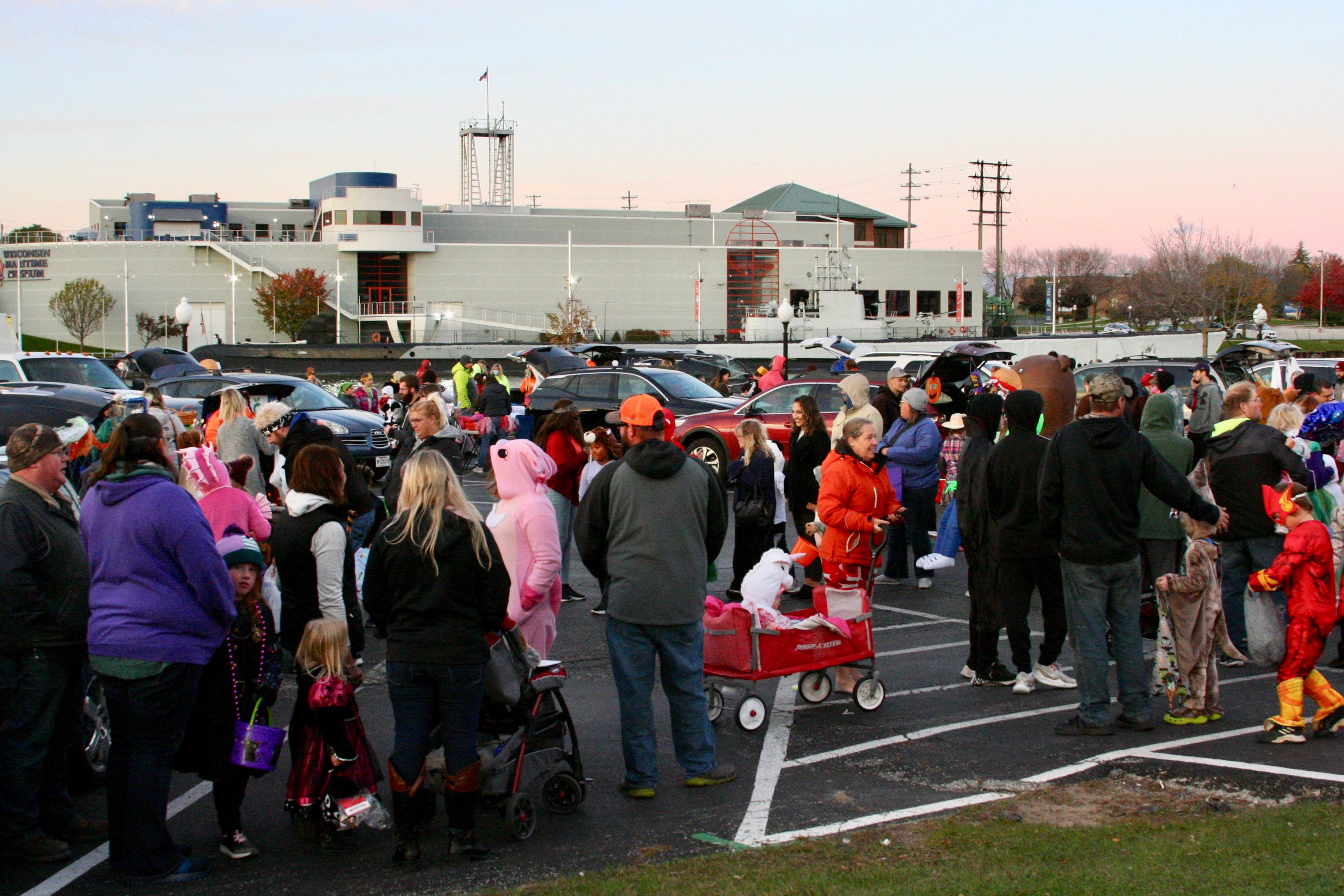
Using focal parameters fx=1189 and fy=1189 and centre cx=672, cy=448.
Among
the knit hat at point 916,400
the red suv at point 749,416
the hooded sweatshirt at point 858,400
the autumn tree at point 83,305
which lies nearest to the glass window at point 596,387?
the red suv at point 749,416

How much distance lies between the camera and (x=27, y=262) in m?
75.9

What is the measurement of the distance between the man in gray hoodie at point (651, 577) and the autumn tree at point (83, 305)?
74.8 metres

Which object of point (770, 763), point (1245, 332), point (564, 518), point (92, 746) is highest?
point (1245, 332)

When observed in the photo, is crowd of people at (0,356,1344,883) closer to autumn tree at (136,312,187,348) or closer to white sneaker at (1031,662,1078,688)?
white sneaker at (1031,662,1078,688)

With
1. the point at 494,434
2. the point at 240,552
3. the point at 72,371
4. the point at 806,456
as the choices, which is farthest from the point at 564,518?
the point at 72,371

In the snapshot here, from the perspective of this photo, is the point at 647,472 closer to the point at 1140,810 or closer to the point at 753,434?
the point at 1140,810

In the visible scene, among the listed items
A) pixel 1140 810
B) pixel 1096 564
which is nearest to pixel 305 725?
pixel 1140 810

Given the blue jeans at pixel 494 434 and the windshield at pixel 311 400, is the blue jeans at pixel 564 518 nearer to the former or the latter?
the blue jeans at pixel 494 434

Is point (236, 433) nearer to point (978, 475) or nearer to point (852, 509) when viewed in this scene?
point (852, 509)

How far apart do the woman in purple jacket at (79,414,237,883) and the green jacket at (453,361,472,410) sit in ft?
56.3

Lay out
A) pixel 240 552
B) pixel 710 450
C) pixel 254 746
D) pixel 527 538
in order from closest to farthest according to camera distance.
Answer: pixel 254 746 < pixel 240 552 < pixel 527 538 < pixel 710 450

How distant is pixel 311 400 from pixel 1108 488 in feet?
51.4

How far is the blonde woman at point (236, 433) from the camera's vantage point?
10109mm

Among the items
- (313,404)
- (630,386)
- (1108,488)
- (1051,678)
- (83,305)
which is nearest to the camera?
(1108,488)
